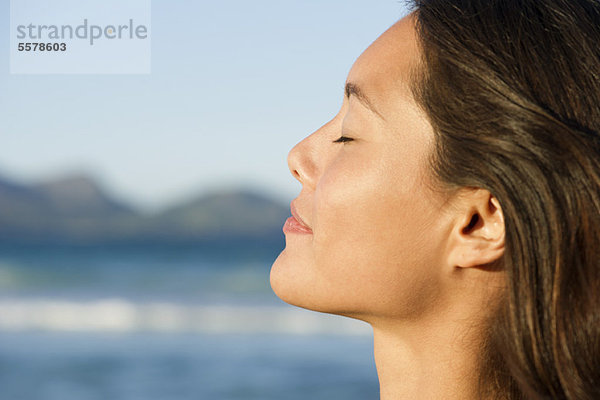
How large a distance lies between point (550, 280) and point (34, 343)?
923 cm

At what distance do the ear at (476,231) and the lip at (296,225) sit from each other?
34 centimetres

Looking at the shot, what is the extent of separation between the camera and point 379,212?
1379 mm

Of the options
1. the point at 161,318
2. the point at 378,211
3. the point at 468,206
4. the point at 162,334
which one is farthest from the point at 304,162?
the point at 161,318

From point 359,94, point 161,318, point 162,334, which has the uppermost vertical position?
point 359,94

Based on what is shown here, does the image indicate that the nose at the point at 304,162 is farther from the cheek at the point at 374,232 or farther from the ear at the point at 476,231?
the ear at the point at 476,231

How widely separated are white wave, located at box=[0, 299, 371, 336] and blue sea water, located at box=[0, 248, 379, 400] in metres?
0.02

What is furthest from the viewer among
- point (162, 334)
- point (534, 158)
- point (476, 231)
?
point (162, 334)

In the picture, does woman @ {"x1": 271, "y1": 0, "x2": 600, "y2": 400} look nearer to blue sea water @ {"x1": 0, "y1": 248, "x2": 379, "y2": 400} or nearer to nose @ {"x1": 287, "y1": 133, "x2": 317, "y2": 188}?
nose @ {"x1": 287, "y1": 133, "x2": 317, "y2": 188}

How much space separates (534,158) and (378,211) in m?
0.32

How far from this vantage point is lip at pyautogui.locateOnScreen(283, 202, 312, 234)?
1.54 metres

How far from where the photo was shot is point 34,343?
30.5 ft

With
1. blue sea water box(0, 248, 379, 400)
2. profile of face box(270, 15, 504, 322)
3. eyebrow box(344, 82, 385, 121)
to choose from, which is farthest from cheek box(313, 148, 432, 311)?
blue sea water box(0, 248, 379, 400)

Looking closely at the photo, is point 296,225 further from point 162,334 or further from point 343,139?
point 162,334

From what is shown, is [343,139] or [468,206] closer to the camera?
[468,206]
